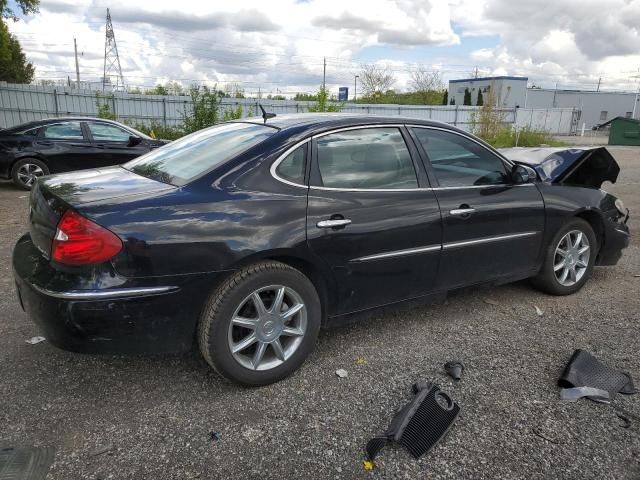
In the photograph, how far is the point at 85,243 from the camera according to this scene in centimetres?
257

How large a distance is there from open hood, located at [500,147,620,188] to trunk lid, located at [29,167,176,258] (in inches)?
126

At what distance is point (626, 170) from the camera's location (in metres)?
15.4

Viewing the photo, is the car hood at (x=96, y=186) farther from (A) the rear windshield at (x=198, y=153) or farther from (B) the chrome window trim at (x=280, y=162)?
(B) the chrome window trim at (x=280, y=162)

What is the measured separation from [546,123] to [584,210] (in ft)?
125

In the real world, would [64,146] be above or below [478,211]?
below

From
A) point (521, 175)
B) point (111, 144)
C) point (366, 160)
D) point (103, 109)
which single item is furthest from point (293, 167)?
point (103, 109)

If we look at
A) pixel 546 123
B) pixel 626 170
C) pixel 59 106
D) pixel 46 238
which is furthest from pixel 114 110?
pixel 546 123

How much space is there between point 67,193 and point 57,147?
308 inches

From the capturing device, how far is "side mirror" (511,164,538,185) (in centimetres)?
404

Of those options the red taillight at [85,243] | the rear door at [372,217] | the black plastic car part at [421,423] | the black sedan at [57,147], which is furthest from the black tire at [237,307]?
the black sedan at [57,147]

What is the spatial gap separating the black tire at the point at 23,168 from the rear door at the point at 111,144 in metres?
0.99

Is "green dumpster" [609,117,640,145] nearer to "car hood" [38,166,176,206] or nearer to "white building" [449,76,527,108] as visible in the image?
"white building" [449,76,527,108]

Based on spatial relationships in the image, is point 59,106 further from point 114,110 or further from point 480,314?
point 480,314

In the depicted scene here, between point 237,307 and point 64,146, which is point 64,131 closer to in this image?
point 64,146
